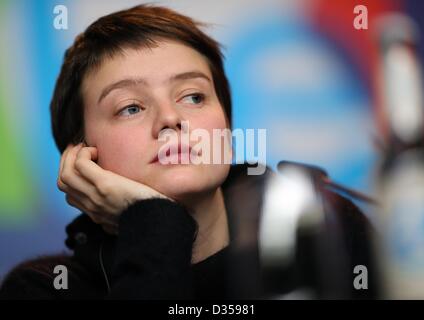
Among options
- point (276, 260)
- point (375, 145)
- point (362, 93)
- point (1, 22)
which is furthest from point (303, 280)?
point (1, 22)

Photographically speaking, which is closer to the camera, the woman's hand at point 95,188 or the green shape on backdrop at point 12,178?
the woman's hand at point 95,188

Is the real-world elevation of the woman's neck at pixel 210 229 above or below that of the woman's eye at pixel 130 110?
below

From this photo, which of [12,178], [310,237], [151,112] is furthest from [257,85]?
[12,178]

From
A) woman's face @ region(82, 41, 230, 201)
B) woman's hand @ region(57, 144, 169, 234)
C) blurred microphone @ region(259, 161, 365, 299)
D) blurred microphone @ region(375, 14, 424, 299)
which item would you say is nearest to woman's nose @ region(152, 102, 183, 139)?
woman's face @ region(82, 41, 230, 201)

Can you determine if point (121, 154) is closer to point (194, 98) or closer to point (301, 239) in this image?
point (194, 98)

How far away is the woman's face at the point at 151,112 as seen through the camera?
1.12 m

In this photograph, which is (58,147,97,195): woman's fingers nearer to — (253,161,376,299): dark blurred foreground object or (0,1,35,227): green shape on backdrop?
(0,1,35,227): green shape on backdrop

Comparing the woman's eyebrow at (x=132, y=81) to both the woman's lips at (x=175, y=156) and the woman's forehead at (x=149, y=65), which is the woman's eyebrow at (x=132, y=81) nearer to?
the woman's forehead at (x=149, y=65)

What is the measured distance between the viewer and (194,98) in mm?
1186

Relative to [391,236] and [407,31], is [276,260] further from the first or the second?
[407,31]

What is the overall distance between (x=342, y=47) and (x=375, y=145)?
239 mm

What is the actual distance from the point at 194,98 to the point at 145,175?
20cm

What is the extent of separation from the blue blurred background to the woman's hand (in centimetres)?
6

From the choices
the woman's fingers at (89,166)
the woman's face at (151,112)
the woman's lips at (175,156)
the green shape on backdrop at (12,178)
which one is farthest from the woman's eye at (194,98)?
the green shape on backdrop at (12,178)
